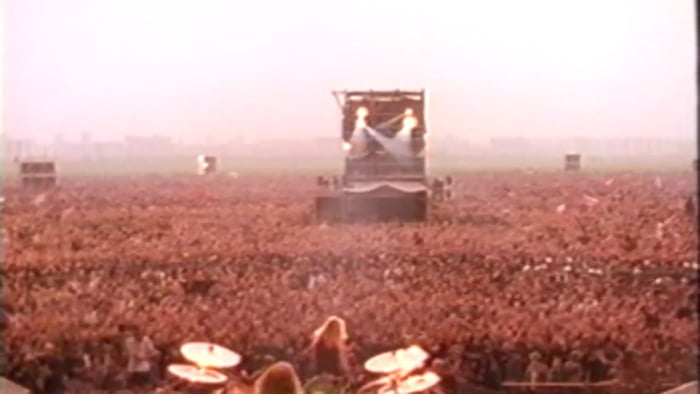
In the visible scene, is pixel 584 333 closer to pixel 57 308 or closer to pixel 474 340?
pixel 474 340

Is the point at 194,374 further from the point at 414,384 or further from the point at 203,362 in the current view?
the point at 414,384

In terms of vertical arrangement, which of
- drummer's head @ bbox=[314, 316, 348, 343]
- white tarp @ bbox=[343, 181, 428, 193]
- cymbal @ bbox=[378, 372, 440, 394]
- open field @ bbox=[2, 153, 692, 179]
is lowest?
cymbal @ bbox=[378, 372, 440, 394]

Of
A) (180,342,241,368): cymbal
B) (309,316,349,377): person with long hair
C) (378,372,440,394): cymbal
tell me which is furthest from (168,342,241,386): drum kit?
(378,372,440,394): cymbal

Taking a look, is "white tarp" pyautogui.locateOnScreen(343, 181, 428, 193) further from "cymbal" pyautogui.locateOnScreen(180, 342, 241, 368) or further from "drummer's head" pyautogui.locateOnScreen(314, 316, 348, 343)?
"cymbal" pyautogui.locateOnScreen(180, 342, 241, 368)

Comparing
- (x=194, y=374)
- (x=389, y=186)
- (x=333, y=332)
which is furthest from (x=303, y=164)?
(x=194, y=374)

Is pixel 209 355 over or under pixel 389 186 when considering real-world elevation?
under

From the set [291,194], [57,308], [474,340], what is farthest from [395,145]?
[57,308]
